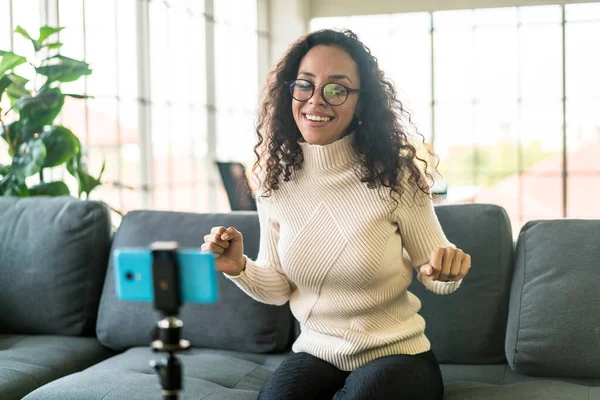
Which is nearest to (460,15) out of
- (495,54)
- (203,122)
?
(495,54)

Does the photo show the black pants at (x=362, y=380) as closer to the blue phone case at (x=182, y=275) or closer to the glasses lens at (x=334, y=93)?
the glasses lens at (x=334, y=93)

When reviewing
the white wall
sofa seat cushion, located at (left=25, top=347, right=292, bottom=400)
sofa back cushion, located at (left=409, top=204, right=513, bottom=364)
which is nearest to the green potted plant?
sofa seat cushion, located at (left=25, top=347, right=292, bottom=400)

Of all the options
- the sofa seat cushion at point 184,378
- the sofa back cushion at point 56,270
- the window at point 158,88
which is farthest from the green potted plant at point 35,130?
the sofa seat cushion at point 184,378

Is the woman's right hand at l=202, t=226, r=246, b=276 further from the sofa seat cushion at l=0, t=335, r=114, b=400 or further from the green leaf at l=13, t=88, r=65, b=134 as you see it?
the green leaf at l=13, t=88, r=65, b=134

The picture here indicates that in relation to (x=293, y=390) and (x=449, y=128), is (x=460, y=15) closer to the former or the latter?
(x=449, y=128)

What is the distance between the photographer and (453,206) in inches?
93.0

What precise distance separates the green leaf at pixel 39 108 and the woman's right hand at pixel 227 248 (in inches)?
61.5

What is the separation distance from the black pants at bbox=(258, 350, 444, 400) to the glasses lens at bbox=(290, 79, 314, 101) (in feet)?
2.17

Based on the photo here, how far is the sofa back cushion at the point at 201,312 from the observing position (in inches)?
94.8

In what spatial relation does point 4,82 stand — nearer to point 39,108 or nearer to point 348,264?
point 39,108

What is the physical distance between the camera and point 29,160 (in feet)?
10.2

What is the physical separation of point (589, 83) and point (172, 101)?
4740mm

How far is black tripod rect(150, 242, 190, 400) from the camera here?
98 cm

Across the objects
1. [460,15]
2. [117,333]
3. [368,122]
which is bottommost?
[117,333]
